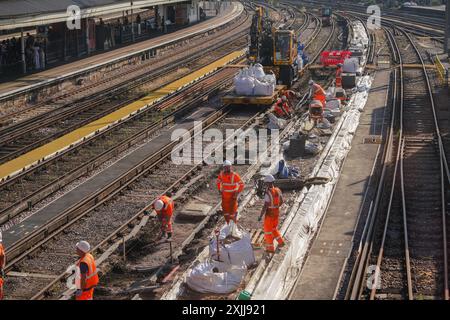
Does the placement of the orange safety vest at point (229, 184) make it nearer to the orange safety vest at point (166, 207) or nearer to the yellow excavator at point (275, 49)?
the orange safety vest at point (166, 207)

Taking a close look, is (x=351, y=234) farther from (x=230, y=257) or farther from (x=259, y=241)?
(x=230, y=257)

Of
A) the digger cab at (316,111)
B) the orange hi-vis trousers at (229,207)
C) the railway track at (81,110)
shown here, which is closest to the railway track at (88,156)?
the railway track at (81,110)

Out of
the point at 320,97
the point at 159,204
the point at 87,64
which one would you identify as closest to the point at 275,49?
the point at 320,97

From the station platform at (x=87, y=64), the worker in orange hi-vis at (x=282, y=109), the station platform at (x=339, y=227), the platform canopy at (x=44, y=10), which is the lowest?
the station platform at (x=87, y=64)

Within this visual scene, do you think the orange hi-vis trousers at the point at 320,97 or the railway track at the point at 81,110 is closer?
the railway track at the point at 81,110

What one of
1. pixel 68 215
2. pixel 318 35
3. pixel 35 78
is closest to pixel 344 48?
pixel 318 35

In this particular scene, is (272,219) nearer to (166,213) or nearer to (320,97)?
(166,213)

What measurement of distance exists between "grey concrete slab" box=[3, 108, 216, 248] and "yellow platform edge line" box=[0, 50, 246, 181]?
180cm

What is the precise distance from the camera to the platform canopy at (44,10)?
30.8m

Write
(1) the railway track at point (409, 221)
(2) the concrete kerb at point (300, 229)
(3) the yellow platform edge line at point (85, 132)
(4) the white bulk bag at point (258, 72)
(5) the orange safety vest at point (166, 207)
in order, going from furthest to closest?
1. (4) the white bulk bag at point (258, 72)
2. (3) the yellow platform edge line at point (85, 132)
3. (5) the orange safety vest at point (166, 207)
4. (1) the railway track at point (409, 221)
5. (2) the concrete kerb at point (300, 229)

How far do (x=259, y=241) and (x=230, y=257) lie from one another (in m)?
1.58
